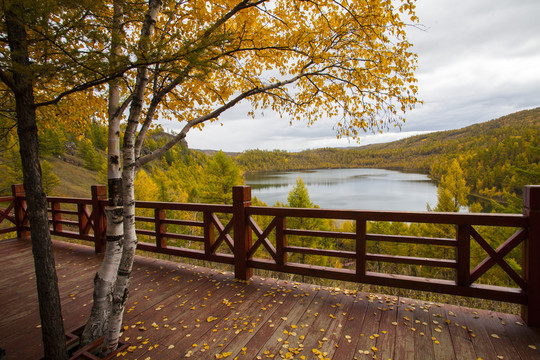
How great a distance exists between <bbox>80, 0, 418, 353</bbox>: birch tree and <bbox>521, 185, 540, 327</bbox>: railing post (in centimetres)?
156

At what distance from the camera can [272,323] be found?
2584mm

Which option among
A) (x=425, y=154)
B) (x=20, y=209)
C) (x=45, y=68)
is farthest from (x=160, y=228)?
(x=425, y=154)

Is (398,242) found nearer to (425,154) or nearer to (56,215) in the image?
(56,215)

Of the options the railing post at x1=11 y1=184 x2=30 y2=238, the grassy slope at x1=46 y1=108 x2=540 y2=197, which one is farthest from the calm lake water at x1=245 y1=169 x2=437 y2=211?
the railing post at x1=11 y1=184 x2=30 y2=238

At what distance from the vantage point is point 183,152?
228 ft

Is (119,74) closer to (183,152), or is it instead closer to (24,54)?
(24,54)

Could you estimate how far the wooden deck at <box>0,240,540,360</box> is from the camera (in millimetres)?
2158

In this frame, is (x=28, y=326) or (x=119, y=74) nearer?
(x=119, y=74)

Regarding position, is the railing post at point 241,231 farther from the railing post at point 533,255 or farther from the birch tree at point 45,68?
the railing post at point 533,255

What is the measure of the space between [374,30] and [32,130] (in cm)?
341

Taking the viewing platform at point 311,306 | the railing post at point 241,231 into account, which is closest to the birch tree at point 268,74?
the viewing platform at point 311,306

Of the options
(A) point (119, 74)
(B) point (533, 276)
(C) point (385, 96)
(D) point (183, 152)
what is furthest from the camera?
(D) point (183, 152)

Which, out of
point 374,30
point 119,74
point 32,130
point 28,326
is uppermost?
point 374,30

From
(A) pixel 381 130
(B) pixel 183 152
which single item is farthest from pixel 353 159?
(A) pixel 381 130
